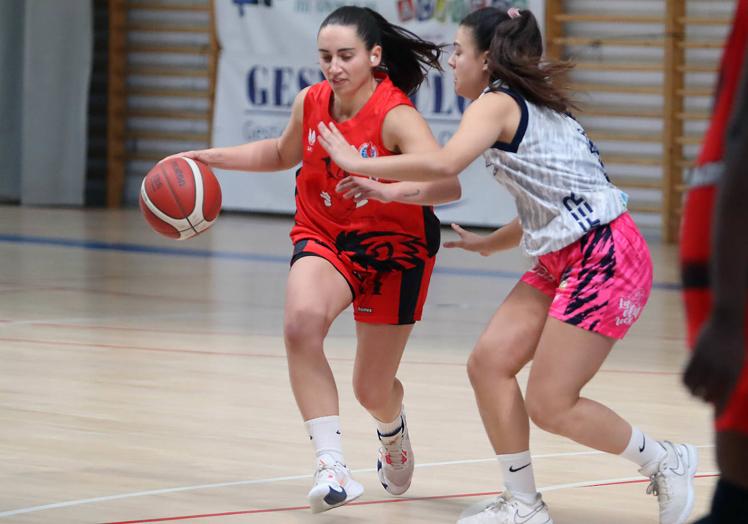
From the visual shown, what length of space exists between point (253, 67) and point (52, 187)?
2666 millimetres

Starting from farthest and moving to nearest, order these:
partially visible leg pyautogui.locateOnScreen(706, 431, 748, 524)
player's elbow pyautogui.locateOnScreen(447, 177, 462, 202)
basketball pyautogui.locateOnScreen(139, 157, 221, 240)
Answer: basketball pyautogui.locateOnScreen(139, 157, 221, 240) < player's elbow pyautogui.locateOnScreen(447, 177, 462, 202) < partially visible leg pyautogui.locateOnScreen(706, 431, 748, 524)

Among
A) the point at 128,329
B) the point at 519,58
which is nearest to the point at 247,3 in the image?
the point at 128,329

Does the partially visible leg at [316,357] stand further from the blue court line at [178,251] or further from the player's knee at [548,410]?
the blue court line at [178,251]

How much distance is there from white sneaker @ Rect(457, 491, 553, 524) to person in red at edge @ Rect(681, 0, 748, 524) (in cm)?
147

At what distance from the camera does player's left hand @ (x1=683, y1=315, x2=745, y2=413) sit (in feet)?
5.69

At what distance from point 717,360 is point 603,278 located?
64.4 inches

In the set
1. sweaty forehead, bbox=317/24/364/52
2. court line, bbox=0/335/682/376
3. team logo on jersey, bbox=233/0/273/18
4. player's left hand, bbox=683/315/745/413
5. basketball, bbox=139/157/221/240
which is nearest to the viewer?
player's left hand, bbox=683/315/745/413

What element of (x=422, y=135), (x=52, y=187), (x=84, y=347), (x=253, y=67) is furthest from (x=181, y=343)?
(x=52, y=187)

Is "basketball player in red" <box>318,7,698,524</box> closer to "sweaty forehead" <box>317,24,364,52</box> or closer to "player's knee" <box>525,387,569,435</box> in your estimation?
"player's knee" <box>525,387,569,435</box>

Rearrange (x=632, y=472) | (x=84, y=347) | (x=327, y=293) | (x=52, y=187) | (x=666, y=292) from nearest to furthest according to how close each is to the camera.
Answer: (x=327, y=293), (x=632, y=472), (x=84, y=347), (x=666, y=292), (x=52, y=187)

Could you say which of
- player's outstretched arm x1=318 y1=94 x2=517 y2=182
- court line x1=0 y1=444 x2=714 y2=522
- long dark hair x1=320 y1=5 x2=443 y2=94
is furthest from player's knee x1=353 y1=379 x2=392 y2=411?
long dark hair x1=320 y1=5 x2=443 y2=94

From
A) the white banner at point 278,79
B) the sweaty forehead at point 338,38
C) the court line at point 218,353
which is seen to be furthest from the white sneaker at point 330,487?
A: the white banner at point 278,79

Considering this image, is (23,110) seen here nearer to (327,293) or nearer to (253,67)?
(253,67)

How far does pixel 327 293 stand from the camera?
12.1 feet
